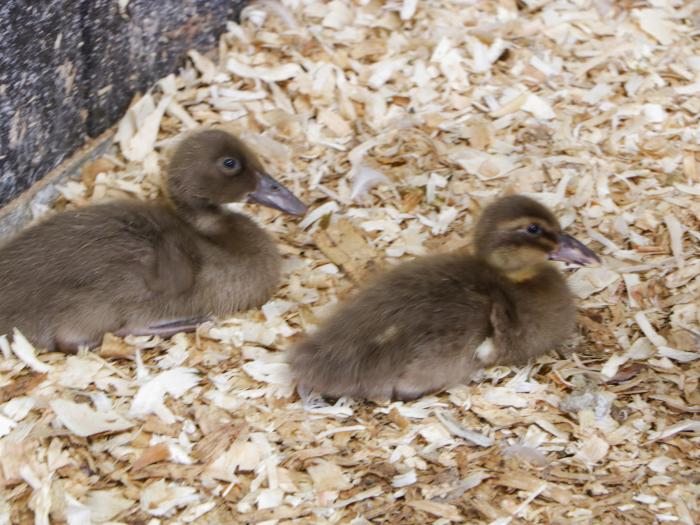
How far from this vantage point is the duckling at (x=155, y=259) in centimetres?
349

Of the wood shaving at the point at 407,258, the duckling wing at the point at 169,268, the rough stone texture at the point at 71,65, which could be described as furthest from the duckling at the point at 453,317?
the rough stone texture at the point at 71,65

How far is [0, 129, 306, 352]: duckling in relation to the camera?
3492mm

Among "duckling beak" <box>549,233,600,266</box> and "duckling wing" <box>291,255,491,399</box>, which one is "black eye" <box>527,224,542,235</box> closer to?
"duckling beak" <box>549,233,600,266</box>

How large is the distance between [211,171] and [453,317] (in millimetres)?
1006

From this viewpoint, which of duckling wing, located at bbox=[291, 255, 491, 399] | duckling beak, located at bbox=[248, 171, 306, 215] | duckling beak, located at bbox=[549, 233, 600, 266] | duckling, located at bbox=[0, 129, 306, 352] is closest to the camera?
duckling wing, located at bbox=[291, 255, 491, 399]

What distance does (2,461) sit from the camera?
3188 mm

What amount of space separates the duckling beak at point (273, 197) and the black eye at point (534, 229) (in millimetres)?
841

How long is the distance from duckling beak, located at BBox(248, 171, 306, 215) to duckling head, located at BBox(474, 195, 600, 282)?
70cm

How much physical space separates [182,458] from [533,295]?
1.22 m

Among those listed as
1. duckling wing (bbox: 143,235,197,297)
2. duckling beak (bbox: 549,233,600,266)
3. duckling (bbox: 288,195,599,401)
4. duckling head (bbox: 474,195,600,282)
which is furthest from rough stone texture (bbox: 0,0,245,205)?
duckling beak (bbox: 549,233,600,266)

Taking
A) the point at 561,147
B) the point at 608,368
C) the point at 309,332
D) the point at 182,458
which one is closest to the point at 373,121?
the point at 561,147

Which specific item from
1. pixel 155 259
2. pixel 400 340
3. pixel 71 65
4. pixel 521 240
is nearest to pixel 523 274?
pixel 521 240

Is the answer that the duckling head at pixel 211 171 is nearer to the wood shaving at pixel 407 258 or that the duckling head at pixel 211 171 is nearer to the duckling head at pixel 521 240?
the wood shaving at pixel 407 258

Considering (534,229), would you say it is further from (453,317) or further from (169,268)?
(169,268)
